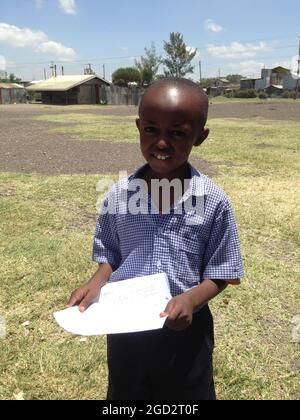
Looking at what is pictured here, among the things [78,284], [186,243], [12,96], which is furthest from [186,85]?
[12,96]

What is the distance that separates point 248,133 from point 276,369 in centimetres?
1224

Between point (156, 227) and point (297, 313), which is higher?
point (156, 227)

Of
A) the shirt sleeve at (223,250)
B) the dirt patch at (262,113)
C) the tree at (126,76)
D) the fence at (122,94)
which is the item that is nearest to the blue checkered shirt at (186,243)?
the shirt sleeve at (223,250)

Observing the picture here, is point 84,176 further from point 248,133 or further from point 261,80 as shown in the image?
point 261,80

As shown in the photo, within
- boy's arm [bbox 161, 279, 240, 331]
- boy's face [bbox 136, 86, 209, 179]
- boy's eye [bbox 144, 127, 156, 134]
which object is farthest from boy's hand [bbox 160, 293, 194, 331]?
boy's eye [bbox 144, 127, 156, 134]

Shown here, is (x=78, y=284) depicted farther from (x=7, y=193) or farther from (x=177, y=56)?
(x=177, y=56)

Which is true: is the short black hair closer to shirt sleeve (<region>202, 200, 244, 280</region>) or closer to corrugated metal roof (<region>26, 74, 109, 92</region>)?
shirt sleeve (<region>202, 200, 244, 280</region>)

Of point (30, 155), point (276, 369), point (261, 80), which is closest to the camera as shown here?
point (276, 369)

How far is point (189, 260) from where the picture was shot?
1479 millimetres

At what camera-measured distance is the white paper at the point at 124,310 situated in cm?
130

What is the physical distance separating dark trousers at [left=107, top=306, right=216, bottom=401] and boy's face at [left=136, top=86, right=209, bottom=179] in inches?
23.2

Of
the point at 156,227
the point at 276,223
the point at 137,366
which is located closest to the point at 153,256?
the point at 156,227

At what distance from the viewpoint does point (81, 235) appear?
15.2 ft

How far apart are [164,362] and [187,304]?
1.04ft
